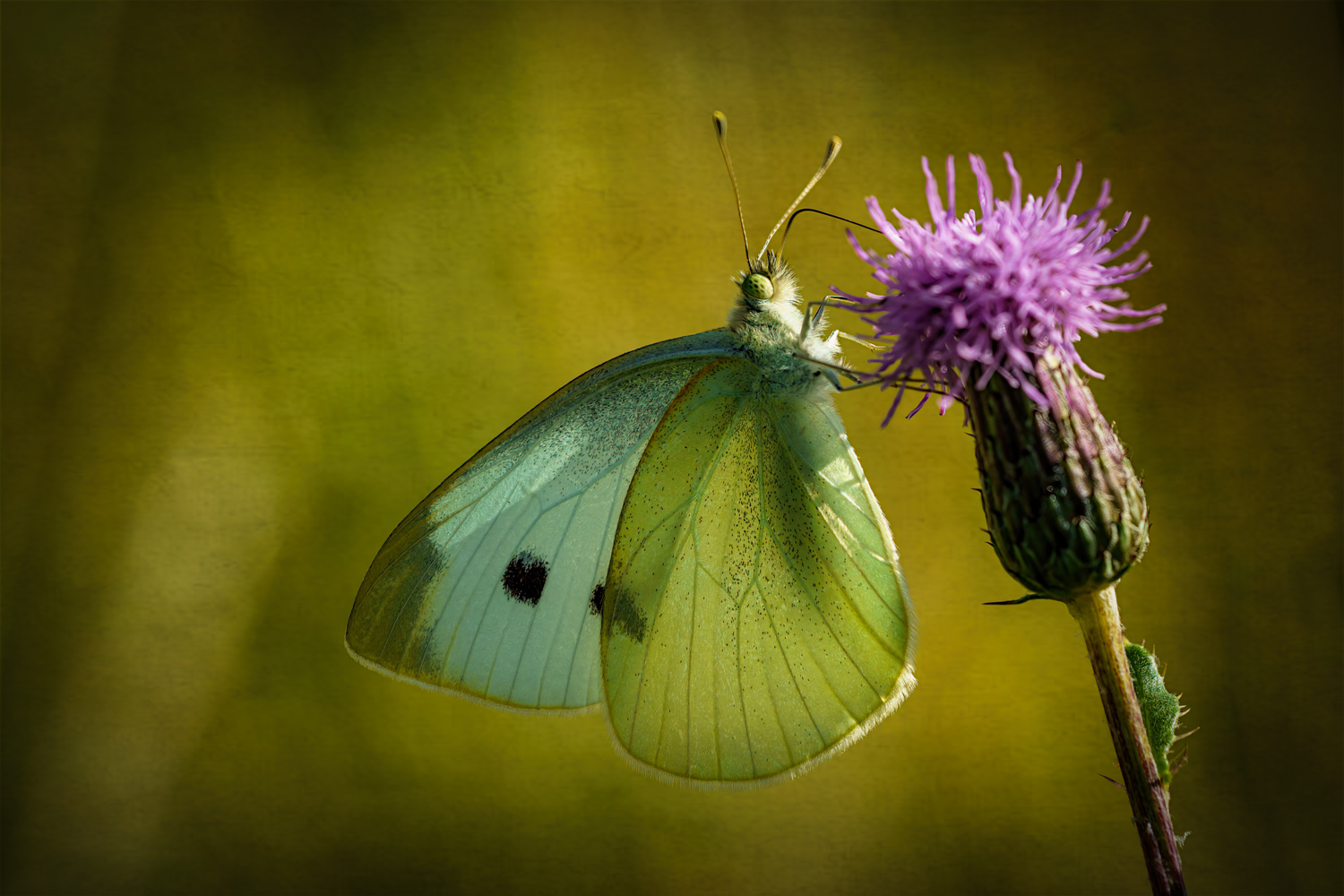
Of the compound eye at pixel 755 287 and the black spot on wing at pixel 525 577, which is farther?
the black spot on wing at pixel 525 577

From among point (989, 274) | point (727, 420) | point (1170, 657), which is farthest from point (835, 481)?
point (1170, 657)

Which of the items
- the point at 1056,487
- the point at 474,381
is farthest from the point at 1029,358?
the point at 474,381

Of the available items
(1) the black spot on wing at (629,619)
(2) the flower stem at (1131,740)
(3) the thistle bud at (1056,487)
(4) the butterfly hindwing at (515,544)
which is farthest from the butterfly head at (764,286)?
(2) the flower stem at (1131,740)

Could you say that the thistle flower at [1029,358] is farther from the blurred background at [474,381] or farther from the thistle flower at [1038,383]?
the blurred background at [474,381]

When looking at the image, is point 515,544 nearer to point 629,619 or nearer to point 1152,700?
point 629,619

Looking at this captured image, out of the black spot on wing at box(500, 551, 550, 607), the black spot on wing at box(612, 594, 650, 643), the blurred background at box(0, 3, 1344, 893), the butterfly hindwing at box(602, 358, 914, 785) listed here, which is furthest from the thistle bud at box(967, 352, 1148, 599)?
the blurred background at box(0, 3, 1344, 893)

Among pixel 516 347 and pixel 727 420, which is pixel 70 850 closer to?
pixel 516 347
